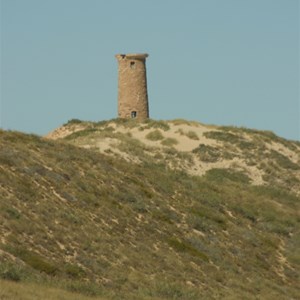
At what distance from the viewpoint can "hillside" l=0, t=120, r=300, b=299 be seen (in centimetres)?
3684

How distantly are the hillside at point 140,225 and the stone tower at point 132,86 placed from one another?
867cm

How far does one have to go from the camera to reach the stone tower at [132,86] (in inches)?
3238

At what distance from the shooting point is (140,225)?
46750 millimetres

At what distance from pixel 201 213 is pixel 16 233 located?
58.5ft

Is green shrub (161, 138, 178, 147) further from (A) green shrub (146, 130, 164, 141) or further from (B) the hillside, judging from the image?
(B) the hillside

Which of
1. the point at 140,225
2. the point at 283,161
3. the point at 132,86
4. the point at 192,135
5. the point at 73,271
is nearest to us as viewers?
the point at 73,271

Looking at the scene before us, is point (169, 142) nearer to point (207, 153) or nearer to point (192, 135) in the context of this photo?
point (192, 135)

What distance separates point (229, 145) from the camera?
80062mm

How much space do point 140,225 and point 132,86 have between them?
36.6 metres

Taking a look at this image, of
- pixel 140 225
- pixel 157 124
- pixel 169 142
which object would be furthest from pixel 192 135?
pixel 140 225

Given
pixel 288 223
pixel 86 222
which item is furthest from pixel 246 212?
pixel 86 222

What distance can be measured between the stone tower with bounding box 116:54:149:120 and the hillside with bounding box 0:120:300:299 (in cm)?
867

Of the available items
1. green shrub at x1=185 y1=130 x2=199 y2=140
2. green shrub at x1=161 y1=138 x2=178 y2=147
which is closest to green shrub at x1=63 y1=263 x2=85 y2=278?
green shrub at x1=161 y1=138 x2=178 y2=147

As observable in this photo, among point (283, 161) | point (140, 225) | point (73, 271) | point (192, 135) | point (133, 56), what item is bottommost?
point (73, 271)
